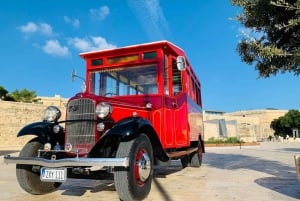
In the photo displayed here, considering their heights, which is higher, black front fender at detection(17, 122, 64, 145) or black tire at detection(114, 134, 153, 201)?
black front fender at detection(17, 122, 64, 145)

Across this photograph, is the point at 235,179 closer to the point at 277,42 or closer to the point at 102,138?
the point at 277,42

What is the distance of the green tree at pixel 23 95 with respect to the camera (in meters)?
40.9

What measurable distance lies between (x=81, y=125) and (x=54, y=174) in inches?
35.0

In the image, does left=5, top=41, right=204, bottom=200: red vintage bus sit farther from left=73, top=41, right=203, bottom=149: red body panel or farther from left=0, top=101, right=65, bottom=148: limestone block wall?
left=0, top=101, right=65, bottom=148: limestone block wall

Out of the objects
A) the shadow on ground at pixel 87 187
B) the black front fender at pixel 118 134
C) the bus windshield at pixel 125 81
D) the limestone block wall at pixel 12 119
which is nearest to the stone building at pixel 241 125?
the limestone block wall at pixel 12 119

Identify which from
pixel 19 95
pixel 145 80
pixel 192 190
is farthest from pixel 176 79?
pixel 19 95

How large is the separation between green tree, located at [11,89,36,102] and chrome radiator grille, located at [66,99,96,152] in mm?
38819

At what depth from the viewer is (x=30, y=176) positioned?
545 centimetres

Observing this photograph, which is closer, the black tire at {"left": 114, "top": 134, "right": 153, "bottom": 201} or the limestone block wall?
the black tire at {"left": 114, "top": 134, "right": 153, "bottom": 201}

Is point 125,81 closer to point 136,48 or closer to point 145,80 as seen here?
point 145,80

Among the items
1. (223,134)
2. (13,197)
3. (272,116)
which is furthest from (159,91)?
(272,116)

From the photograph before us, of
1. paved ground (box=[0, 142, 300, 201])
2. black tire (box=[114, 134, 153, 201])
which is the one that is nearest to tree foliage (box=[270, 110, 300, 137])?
paved ground (box=[0, 142, 300, 201])

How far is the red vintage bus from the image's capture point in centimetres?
468

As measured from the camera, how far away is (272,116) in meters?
90.0
